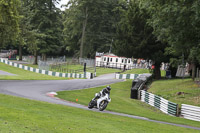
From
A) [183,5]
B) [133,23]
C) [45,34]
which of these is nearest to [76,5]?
[45,34]

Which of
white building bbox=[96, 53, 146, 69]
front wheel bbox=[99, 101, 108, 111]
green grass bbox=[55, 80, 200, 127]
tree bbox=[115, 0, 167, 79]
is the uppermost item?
tree bbox=[115, 0, 167, 79]

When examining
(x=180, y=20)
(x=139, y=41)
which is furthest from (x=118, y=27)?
(x=180, y=20)

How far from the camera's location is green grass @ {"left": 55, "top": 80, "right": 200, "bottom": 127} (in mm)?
19150

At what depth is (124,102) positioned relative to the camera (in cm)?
2497

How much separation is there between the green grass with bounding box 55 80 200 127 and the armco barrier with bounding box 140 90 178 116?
0.38 meters

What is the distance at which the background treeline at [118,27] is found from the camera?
22969 mm

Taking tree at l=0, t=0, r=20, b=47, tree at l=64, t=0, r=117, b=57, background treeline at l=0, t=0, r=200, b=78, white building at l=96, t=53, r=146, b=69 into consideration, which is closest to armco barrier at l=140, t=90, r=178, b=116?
background treeline at l=0, t=0, r=200, b=78

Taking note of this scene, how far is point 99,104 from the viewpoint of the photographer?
1719 cm

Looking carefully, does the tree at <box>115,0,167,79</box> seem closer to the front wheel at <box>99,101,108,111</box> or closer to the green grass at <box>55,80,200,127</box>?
the green grass at <box>55,80,200,127</box>

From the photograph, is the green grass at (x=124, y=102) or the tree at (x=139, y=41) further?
the tree at (x=139, y=41)

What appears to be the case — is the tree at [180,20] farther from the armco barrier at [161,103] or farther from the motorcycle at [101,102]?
the motorcycle at [101,102]

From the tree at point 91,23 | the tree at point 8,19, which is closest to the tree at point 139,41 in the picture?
the tree at point 8,19

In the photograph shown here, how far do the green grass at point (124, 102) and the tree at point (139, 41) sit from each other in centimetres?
411

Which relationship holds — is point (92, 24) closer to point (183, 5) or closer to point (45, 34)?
point (45, 34)
